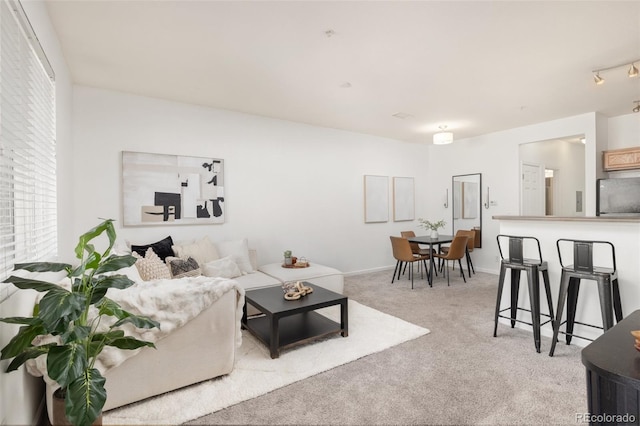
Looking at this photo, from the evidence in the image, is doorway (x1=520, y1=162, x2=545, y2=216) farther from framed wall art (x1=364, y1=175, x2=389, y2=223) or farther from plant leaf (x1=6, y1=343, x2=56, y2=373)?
plant leaf (x1=6, y1=343, x2=56, y2=373)

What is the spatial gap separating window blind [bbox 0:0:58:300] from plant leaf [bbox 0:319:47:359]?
0.67ft

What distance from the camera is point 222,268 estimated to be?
12.0 feet

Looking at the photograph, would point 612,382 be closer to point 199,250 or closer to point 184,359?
point 184,359

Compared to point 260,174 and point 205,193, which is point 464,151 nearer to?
point 260,174

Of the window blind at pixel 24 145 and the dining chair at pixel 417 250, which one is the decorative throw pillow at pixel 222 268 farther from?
the dining chair at pixel 417 250

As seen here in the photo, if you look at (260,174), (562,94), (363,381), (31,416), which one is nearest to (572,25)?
(562,94)

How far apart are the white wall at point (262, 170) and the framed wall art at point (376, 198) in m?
0.12

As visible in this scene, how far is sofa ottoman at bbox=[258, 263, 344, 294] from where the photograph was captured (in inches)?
154

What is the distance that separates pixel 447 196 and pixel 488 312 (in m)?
3.40

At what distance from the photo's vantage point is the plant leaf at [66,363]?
129 cm

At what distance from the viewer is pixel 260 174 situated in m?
4.77

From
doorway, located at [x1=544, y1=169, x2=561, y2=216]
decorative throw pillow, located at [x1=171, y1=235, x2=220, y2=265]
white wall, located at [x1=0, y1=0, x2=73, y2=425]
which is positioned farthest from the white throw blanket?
doorway, located at [x1=544, y1=169, x2=561, y2=216]

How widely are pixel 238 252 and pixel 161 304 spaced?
2.14 meters

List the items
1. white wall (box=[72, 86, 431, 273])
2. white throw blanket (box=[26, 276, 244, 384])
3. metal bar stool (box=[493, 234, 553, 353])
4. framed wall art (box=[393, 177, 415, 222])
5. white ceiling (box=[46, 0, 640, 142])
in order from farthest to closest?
1. framed wall art (box=[393, 177, 415, 222])
2. white wall (box=[72, 86, 431, 273])
3. metal bar stool (box=[493, 234, 553, 353])
4. white ceiling (box=[46, 0, 640, 142])
5. white throw blanket (box=[26, 276, 244, 384])
